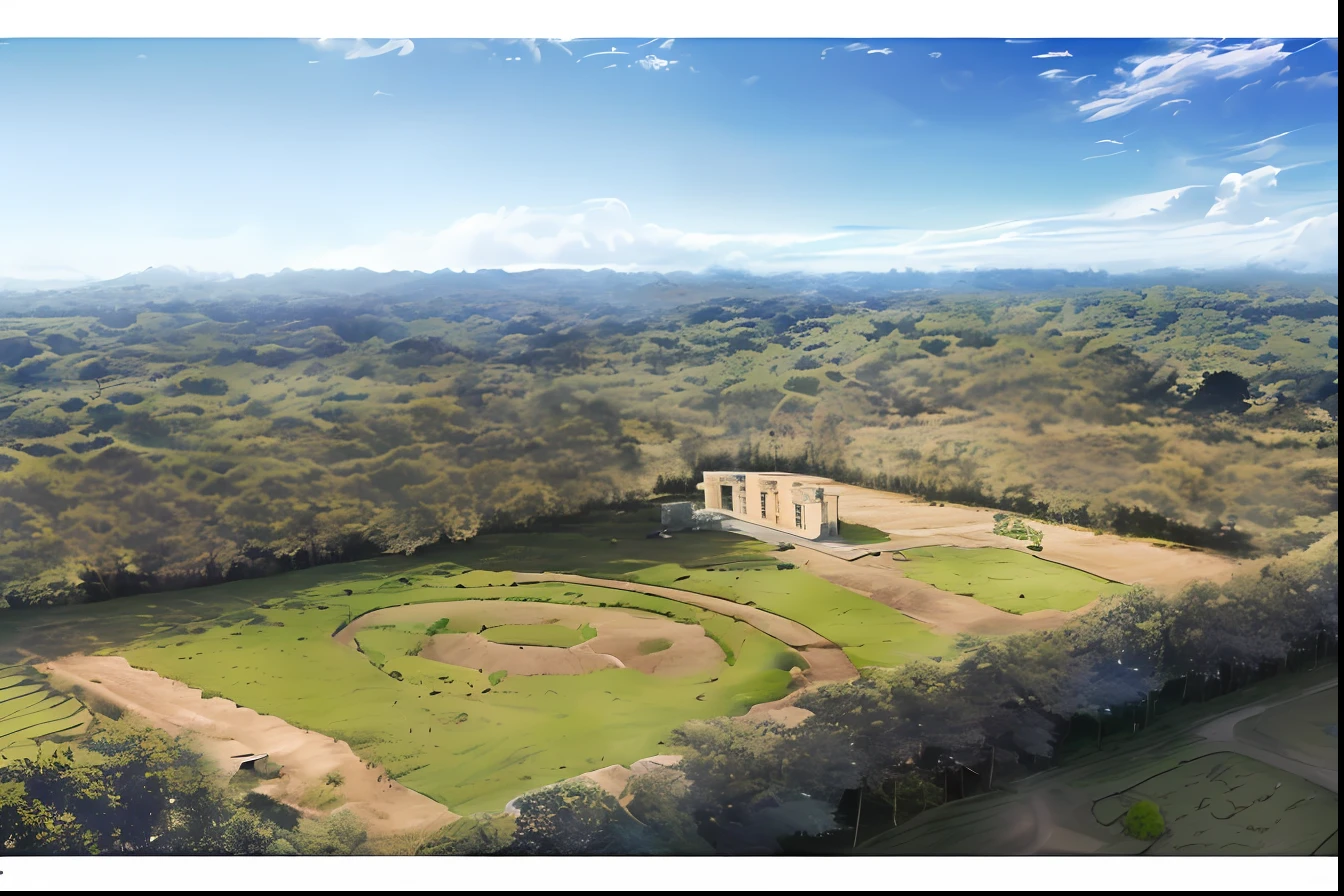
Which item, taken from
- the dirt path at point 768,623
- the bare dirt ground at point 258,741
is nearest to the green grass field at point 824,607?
the dirt path at point 768,623

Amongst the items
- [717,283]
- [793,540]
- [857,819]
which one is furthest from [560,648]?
[717,283]

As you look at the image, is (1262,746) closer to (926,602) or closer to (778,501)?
(926,602)

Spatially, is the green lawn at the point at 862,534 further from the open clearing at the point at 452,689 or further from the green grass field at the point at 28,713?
the green grass field at the point at 28,713

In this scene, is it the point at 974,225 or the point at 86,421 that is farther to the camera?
the point at 974,225

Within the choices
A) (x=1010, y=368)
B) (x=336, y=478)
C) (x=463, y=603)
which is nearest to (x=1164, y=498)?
(x=1010, y=368)

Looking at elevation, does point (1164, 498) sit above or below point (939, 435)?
below

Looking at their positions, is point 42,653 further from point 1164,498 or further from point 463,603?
point 1164,498

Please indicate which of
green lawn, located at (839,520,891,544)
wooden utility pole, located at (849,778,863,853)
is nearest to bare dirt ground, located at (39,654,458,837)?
wooden utility pole, located at (849,778,863,853)
